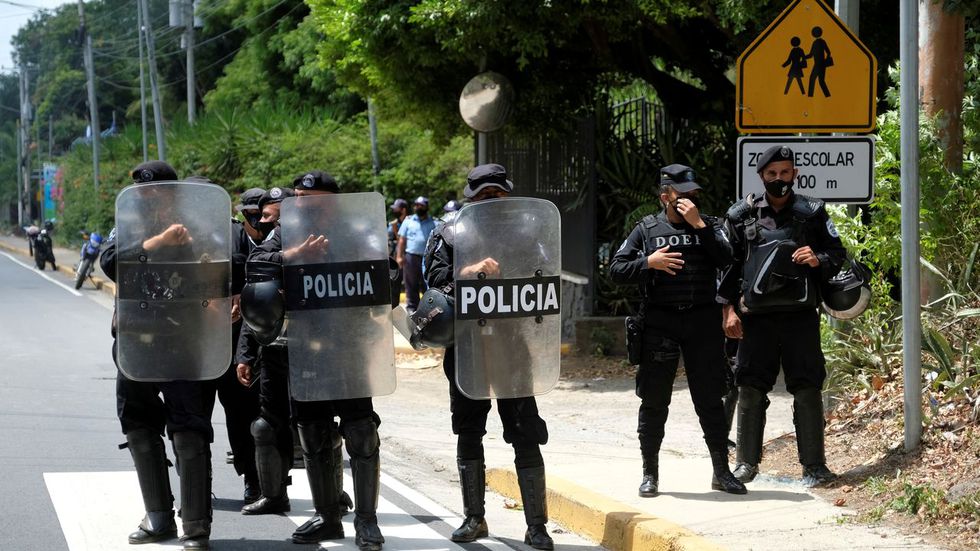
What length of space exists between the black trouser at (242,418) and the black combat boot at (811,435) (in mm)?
3054

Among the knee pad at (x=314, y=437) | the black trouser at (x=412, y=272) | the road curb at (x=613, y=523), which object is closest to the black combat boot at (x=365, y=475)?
the knee pad at (x=314, y=437)

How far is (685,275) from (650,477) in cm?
115

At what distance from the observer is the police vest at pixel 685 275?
6.57 metres

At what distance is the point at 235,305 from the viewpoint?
22.5ft

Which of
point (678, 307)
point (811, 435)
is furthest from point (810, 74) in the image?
point (811, 435)

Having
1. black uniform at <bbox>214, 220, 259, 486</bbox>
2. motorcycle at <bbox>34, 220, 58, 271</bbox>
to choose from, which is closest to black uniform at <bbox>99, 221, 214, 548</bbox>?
black uniform at <bbox>214, 220, 259, 486</bbox>

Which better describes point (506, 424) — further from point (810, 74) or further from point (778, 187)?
point (810, 74)

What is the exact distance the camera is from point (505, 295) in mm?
5820

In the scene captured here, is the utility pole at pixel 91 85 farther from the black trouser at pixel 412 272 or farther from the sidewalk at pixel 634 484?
the sidewalk at pixel 634 484

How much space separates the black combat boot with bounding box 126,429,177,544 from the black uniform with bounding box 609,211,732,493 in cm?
252

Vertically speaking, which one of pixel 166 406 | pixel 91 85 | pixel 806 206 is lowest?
pixel 166 406

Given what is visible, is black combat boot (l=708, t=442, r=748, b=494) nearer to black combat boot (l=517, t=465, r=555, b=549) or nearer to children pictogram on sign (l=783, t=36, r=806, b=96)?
black combat boot (l=517, t=465, r=555, b=549)

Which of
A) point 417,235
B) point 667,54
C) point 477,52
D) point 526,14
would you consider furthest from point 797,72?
point 417,235

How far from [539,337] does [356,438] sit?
101 centimetres
